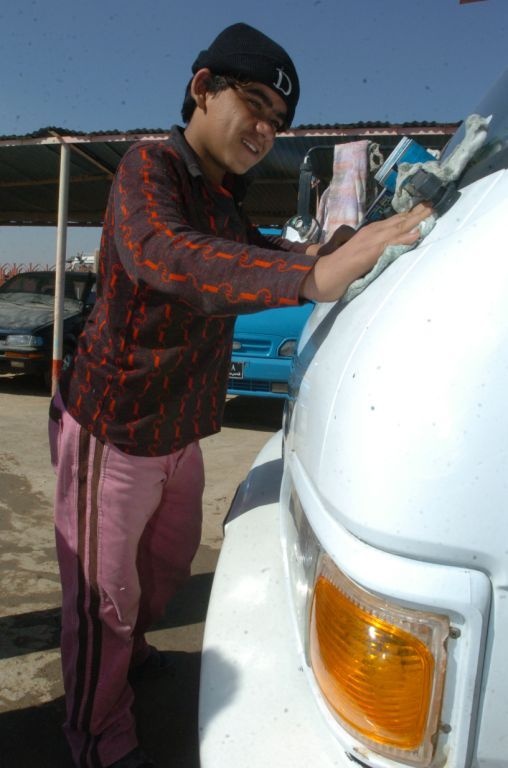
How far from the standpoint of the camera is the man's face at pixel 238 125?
1459mm

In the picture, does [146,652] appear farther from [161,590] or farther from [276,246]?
[276,246]

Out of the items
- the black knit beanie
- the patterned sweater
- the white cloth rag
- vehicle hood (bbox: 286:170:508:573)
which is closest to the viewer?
vehicle hood (bbox: 286:170:508:573)

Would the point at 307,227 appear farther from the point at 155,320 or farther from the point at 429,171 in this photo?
the point at 429,171

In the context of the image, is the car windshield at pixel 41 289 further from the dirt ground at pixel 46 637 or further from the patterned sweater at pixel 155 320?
the patterned sweater at pixel 155 320

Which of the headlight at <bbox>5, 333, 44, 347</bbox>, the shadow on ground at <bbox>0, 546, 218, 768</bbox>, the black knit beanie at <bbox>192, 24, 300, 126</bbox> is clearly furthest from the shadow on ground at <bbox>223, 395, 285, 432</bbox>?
the black knit beanie at <bbox>192, 24, 300, 126</bbox>

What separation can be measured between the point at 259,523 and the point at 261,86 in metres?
1.00

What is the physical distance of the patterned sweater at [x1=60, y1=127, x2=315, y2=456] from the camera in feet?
3.90

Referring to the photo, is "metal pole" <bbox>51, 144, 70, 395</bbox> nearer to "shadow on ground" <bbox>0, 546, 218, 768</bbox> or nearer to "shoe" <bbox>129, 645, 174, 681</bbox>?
"shadow on ground" <bbox>0, 546, 218, 768</bbox>

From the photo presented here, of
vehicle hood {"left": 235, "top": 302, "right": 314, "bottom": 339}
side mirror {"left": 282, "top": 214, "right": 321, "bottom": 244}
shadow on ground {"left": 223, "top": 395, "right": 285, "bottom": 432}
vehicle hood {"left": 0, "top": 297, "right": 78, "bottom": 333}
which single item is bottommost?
shadow on ground {"left": 223, "top": 395, "right": 285, "bottom": 432}

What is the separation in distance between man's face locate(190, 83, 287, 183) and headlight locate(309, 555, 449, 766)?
1.02m

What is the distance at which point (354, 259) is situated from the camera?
108 cm

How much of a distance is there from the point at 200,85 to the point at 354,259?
0.69 meters

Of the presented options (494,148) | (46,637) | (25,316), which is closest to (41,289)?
(25,316)

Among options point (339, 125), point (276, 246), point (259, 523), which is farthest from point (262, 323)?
point (259, 523)
